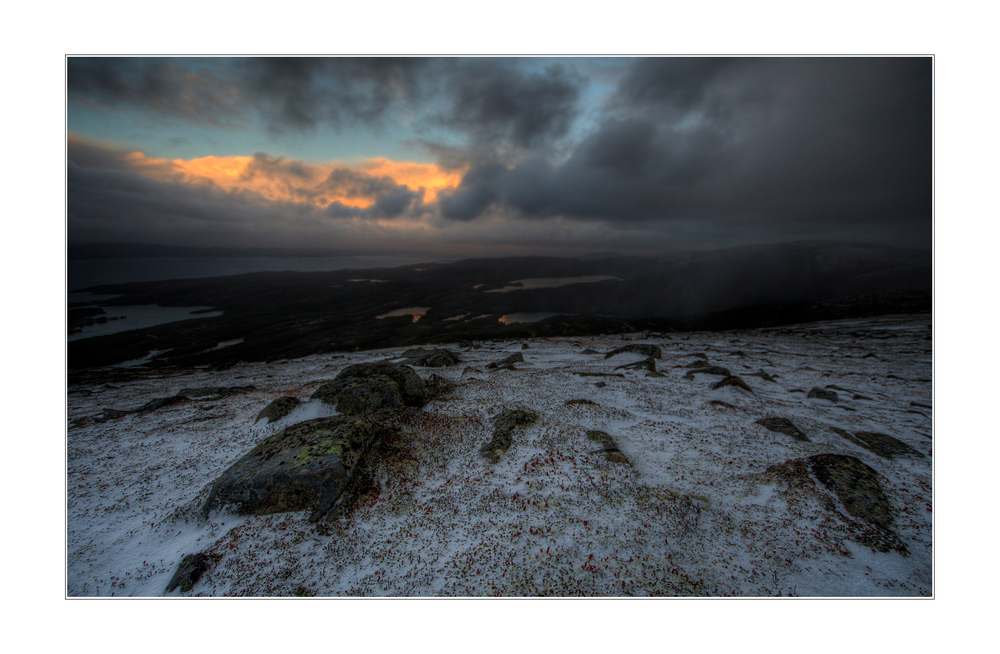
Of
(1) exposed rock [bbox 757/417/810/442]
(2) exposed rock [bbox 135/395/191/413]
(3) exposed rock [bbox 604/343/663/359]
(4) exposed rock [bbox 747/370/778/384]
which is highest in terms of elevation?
(3) exposed rock [bbox 604/343/663/359]

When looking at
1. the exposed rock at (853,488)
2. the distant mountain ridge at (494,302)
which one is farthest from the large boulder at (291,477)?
the distant mountain ridge at (494,302)

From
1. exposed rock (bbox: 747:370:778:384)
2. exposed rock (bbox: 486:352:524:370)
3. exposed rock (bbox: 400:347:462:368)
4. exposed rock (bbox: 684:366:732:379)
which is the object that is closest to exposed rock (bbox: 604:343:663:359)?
exposed rock (bbox: 684:366:732:379)

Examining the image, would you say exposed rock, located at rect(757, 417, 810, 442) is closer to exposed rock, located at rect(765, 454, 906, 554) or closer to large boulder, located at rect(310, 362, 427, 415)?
exposed rock, located at rect(765, 454, 906, 554)

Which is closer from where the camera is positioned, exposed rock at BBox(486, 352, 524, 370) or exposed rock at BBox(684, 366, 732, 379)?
exposed rock at BBox(684, 366, 732, 379)

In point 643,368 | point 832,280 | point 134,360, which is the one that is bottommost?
point 134,360

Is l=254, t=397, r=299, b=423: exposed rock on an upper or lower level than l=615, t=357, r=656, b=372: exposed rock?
lower

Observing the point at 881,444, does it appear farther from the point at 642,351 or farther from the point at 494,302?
the point at 494,302
